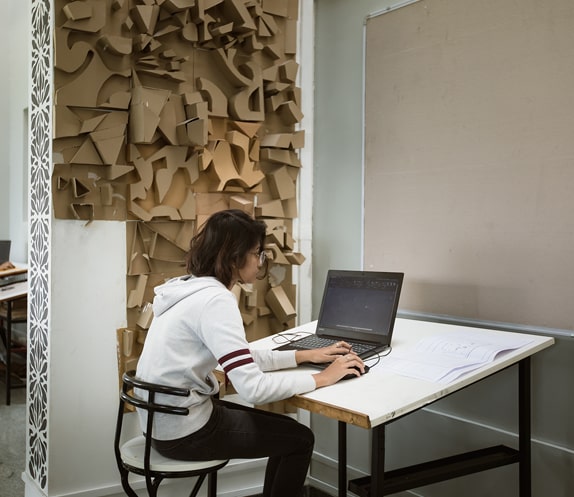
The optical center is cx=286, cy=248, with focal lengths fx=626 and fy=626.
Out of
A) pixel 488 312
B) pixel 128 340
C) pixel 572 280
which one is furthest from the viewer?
pixel 128 340

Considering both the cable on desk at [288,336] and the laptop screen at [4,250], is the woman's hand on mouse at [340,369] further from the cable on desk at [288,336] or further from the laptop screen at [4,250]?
the laptop screen at [4,250]

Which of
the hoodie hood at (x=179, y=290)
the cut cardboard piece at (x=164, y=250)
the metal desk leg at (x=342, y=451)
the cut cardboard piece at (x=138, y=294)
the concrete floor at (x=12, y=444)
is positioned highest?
the cut cardboard piece at (x=164, y=250)

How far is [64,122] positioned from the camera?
260 cm

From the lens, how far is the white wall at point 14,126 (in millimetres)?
6129

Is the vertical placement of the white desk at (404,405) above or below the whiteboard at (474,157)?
below

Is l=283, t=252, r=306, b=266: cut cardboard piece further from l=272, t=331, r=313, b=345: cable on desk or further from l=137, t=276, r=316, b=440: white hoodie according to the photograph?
l=137, t=276, r=316, b=440: white hoodie

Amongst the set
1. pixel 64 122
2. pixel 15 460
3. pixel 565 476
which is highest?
pixel 64 122

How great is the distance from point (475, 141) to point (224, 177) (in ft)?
3.75

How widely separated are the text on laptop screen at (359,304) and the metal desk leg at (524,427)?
1.62 ft

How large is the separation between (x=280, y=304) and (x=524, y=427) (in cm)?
131

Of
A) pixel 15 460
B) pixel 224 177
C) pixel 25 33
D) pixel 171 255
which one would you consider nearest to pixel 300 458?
pixel 171 255

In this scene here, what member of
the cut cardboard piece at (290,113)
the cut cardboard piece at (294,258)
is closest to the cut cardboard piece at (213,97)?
the cut cardboard piece at (290,113)

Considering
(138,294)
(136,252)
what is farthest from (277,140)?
(138,294)

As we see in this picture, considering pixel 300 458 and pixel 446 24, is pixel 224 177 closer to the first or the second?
pixel 446 24
